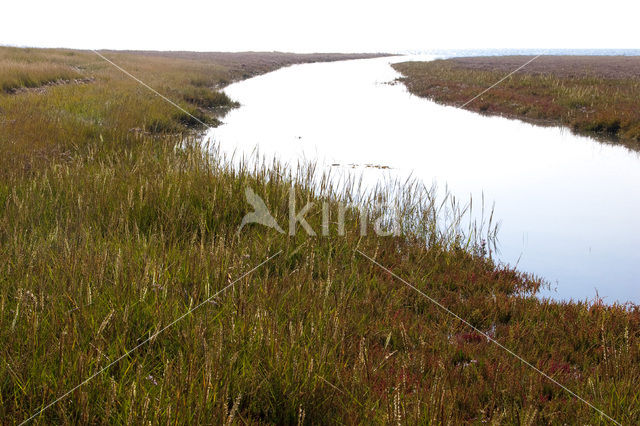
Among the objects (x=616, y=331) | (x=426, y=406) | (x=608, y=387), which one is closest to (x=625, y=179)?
(x=616, y=331)

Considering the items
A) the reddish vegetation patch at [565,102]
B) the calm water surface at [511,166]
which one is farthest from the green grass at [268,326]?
the reddish vegetation patch at [565,102]

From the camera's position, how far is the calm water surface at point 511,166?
7.23 metres

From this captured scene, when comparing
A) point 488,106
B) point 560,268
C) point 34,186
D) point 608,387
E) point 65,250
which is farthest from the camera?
point 488,106

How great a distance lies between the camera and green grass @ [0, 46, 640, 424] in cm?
255

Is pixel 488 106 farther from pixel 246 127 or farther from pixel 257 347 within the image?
pixel 257 347

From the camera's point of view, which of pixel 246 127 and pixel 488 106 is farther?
pixel 488 106

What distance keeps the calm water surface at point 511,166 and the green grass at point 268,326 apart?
1.36m

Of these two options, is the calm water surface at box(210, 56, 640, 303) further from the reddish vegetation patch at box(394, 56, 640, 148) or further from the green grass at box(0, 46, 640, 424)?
the green grass at box(0, 46, 640, 424)

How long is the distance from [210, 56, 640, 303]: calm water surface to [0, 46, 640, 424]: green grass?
136cm

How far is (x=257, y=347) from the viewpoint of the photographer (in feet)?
9.62

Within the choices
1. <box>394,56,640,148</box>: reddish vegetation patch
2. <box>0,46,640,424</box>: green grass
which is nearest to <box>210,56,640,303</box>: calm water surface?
<box>394,56,640,148</box>: reddish vegetation patch

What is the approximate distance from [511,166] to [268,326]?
37.0 feet

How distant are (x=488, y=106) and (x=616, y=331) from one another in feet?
65.9

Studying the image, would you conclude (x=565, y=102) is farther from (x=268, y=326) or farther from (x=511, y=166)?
(x=268, y=326)
